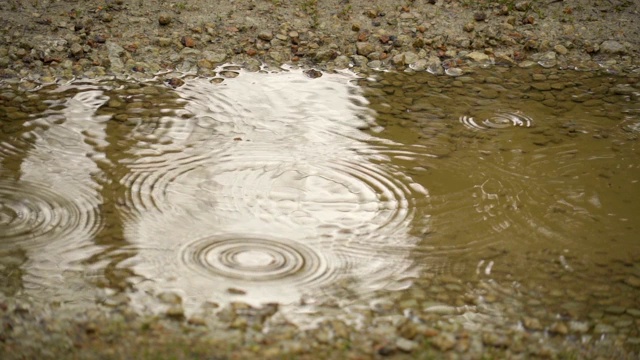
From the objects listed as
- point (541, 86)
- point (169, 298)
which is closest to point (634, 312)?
point (169, 298)

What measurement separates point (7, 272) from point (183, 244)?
662 millimetres

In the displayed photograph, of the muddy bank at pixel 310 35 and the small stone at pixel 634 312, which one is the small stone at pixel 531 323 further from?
the muddy bank at pixel 310 35

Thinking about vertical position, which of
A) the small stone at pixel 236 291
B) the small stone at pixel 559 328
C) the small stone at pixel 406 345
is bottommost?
the small stone at pixel 559 328

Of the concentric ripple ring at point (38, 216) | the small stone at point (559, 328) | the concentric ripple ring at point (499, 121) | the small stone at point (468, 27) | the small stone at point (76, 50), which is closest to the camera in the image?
the small stone at point (559, 328)

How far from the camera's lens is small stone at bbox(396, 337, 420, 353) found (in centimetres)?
248

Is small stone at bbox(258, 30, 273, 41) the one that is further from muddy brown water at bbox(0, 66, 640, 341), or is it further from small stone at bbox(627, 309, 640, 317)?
small stone at bbox(627, 309, 640, 317)

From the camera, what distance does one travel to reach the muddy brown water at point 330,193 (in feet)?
9.15

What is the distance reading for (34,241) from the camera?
296 centimetres

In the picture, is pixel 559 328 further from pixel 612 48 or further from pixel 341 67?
pixel 612 48

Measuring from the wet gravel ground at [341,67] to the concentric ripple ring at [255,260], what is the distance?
197mm

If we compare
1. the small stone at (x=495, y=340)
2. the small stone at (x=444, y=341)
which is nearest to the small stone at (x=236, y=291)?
the small stone at (x=444, y=341)

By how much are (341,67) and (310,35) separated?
0.38 metres

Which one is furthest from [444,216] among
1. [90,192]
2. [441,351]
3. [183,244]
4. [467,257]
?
[90,192]

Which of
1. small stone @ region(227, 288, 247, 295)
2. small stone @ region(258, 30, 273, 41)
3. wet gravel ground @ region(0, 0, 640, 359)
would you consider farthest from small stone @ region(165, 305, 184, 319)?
small stone @ region(258, 30, 273, 41)
